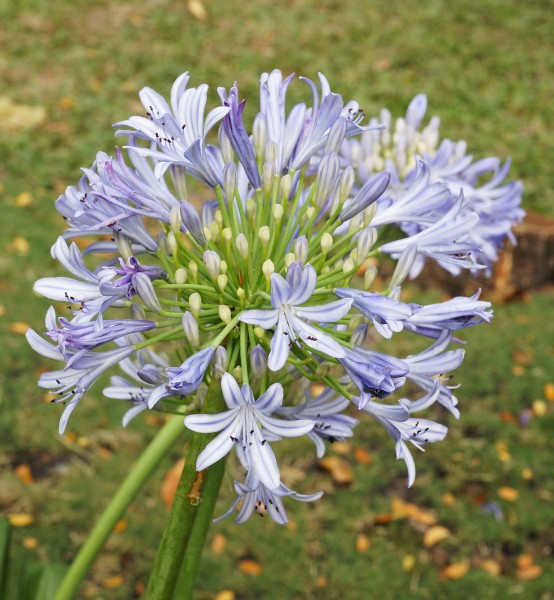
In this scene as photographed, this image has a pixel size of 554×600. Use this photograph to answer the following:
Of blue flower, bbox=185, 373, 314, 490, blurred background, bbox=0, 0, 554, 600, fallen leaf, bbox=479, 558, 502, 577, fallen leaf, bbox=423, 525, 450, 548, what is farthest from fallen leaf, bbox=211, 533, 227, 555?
blue flower, bbox=185, 373, 314, 490

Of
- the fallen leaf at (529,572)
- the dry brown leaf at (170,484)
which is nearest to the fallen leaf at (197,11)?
the dry brown leaf at (170,484)

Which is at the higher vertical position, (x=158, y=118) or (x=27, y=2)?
(x=158, y=118)

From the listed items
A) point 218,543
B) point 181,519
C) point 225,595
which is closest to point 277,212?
point 181,519

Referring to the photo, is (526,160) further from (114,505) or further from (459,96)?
(114,505)

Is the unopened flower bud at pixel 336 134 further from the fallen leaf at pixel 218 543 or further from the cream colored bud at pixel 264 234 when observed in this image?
the fallen leaf at pixel 218 543

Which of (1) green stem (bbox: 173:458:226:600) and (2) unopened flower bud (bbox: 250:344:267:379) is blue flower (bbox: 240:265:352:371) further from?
(1) green stem (bbox: 173:458:226:600)

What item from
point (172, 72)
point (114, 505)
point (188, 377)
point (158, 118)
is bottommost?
point (172, 72)

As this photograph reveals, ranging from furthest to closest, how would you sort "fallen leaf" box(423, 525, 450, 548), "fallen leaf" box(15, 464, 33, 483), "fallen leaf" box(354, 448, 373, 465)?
"fallen leaf" box(354, 448, 373, 465)
"fallen leaf" box(15, 464, 33, 483)
"fallen leaf" box(423, 525, 450, 548)

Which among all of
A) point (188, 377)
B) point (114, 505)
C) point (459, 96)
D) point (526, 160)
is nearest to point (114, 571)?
point (114, 505)

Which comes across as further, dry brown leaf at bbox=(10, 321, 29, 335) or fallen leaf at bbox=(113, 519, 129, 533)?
dry brown leaf at bbox=(10, 321, 29, 335)
